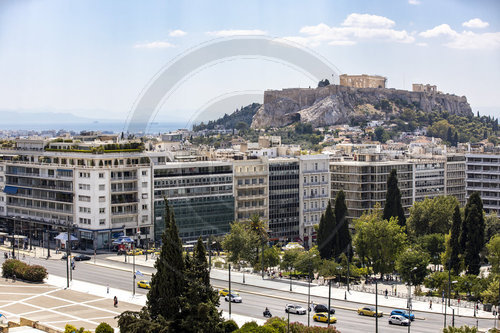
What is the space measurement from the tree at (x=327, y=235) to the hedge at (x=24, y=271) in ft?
89.4

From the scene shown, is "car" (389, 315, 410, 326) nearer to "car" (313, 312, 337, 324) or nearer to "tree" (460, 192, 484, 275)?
"car" (313, 312, 337, 324)

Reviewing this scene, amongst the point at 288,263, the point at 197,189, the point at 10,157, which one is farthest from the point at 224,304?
the point at 10,157

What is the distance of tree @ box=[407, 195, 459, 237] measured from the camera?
94.9 meters

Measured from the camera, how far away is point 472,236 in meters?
74.6

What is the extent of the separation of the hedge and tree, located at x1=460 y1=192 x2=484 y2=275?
38964 mm

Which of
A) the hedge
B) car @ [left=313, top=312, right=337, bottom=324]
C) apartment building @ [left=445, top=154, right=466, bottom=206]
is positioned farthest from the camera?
apartment building @ [left=445, top=154, right=466, bottom=206]

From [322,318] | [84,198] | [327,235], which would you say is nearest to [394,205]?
[327,235]

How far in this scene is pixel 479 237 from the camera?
245 ft

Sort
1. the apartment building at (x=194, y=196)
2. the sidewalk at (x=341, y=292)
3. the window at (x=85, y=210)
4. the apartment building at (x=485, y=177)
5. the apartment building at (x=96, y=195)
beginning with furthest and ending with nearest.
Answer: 1. the apartment building at (x=485, y=177)
2. the apartment building at (x=194, y=196)
3. the window at (x=85, y=210)
4. the apartment building at (x=96, y=195)
5. the sidewalk at (x=341, y=292)

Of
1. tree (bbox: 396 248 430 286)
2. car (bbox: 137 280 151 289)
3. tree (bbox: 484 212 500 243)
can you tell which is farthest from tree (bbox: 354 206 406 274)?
car (bbox: 137 280 151 289)

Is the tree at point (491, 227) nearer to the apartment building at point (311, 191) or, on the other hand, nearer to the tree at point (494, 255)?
the tree at point (494, 255)

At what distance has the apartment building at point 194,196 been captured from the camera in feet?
303

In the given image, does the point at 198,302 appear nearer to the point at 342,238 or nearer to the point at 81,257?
the point at 342,238

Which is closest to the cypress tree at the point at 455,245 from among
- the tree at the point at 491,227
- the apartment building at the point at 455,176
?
the tree at the point at 491,227
